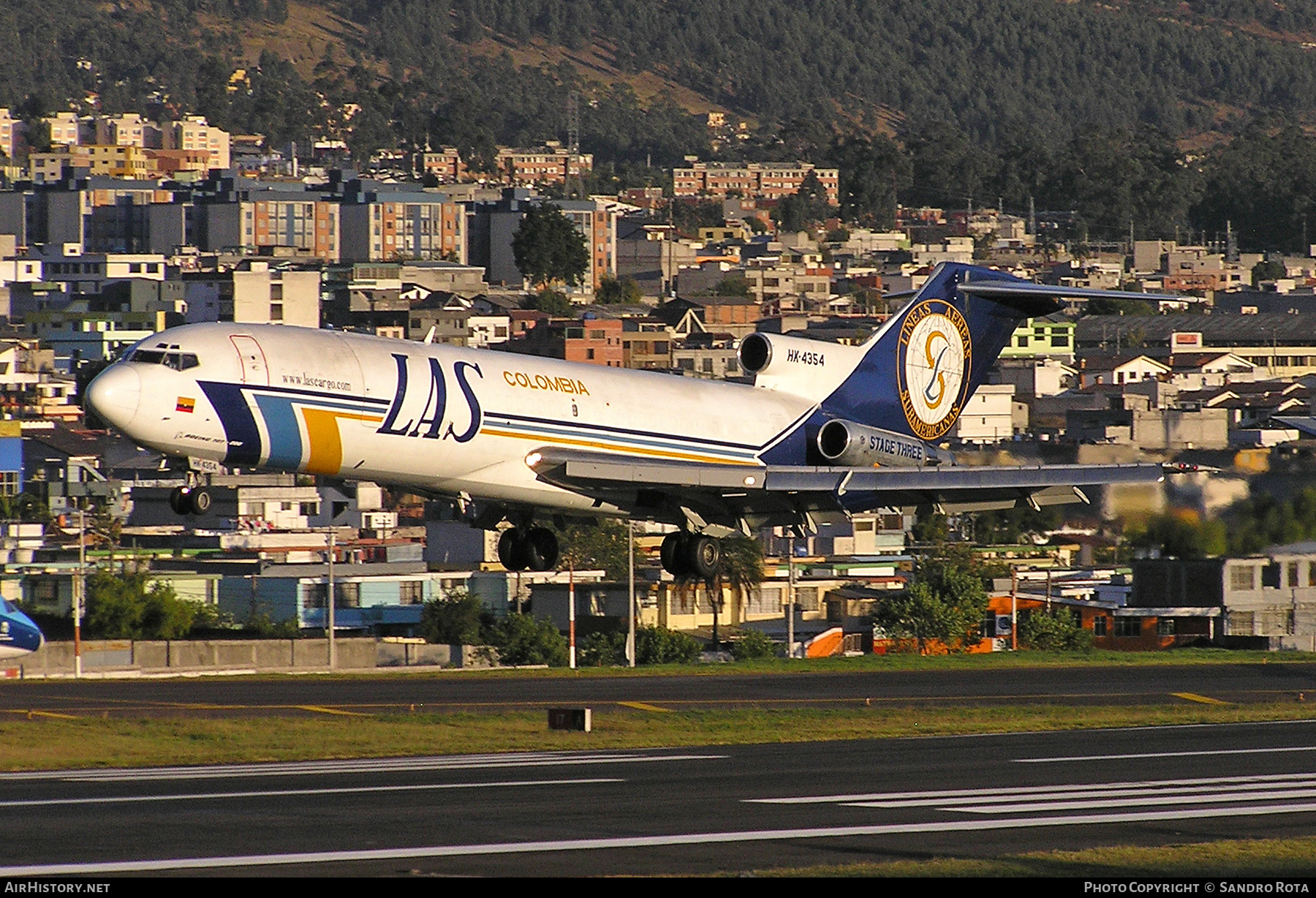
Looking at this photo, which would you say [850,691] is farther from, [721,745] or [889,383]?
[721,745]

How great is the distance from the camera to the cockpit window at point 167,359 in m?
32.5

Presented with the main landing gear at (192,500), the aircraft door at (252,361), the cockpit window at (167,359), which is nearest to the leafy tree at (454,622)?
the aircraft door at (252,361)

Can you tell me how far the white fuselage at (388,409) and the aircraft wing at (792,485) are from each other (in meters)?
0.54

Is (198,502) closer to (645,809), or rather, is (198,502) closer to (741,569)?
(645,809)

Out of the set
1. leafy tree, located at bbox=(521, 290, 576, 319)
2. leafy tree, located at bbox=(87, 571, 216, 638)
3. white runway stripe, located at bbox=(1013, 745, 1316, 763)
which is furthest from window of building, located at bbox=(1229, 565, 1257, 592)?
leafy tree, located at bbox=(521, 290, 576, 319)

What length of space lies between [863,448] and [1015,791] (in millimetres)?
15060

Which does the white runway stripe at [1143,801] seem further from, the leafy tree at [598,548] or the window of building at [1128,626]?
the leafy tree at [598,548]

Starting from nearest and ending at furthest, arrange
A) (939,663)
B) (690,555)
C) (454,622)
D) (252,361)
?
(252,361), (690,555), (939,663), (454,622)

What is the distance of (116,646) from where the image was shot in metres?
57.8

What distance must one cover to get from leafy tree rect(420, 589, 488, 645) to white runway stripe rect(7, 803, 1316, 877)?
160ft

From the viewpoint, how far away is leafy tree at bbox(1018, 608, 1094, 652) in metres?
66.8

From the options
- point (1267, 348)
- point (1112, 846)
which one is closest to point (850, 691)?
point (1112, 846)

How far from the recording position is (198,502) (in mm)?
32375

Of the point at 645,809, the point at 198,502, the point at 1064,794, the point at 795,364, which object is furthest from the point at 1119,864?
the point at 795,364
